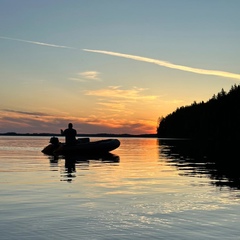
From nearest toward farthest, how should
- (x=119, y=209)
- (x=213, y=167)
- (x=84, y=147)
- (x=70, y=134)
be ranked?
(x=119, y=209), (x=213, y=167), (x=70, y=134), (x=84, y=147)

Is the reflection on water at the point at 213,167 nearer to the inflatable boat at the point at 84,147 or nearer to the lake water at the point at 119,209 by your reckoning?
the lake water at the point at 119,209

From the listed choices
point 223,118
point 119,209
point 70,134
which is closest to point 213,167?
point 70,134

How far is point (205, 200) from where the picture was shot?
49.3 feet

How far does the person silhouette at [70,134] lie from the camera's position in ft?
134

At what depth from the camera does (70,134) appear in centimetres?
4181

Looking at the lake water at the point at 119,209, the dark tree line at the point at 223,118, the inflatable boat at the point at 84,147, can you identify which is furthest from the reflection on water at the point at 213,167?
the dark tree line at the point at 223,118

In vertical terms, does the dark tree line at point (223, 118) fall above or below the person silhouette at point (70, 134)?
above

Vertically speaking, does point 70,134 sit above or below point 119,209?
above

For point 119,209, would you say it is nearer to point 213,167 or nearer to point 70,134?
point 213,167

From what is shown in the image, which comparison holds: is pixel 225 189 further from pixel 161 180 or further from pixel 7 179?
pixel 7 179

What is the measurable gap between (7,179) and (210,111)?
147 m

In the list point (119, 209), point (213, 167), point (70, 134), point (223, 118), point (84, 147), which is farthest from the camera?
point (223, 118)

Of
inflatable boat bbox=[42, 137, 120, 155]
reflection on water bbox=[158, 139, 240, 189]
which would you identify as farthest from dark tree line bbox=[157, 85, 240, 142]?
inflatable boat bbox=[42, 137, 120, 155]

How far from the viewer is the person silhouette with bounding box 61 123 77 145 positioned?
4075 centimetres
